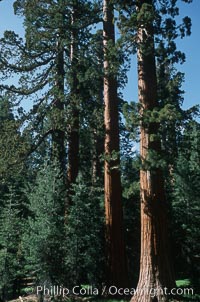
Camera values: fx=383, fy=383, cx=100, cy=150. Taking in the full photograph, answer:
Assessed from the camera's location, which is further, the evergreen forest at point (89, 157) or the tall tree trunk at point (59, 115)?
the tall tree trunk at point (59, 115)

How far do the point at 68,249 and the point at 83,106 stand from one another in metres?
5.09

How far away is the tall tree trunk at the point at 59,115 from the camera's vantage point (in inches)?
496

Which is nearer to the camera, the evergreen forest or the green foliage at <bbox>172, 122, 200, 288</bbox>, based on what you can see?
the evergreen forest

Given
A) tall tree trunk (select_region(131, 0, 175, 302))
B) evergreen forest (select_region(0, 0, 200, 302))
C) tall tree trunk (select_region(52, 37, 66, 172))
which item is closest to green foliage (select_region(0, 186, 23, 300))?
evergreen forest (select_region(0, 0, 200, 302))

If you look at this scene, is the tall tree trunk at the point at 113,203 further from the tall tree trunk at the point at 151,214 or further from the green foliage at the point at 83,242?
the tall tree trunk at the point at 151,214

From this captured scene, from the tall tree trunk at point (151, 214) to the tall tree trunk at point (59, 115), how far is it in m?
4.36

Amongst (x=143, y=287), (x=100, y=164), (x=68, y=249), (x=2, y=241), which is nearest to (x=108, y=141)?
(x=68, y=249)

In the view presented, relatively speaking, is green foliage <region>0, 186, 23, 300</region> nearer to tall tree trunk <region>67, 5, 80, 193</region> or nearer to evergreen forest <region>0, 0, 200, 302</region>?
evergreen forest <region>0, 0, 200, 302</region>

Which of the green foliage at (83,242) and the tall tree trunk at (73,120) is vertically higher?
the tall tree trunk at (73,120)

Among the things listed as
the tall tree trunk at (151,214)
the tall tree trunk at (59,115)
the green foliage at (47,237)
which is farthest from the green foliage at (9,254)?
the tall tree trunk at (151,214)

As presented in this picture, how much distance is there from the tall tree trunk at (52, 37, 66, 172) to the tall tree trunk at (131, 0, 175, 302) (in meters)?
4.36

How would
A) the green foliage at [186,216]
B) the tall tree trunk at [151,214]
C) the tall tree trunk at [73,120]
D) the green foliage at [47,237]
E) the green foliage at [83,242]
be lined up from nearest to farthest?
the tall tree trunk at [151,214], the green foliage at [47,237], the green foliage at [83,242], the tall tree trunk at [73,120], the green foliage at [186,216]

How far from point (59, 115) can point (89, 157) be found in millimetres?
4827

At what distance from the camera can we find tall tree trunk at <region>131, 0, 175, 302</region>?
787 centimetres
